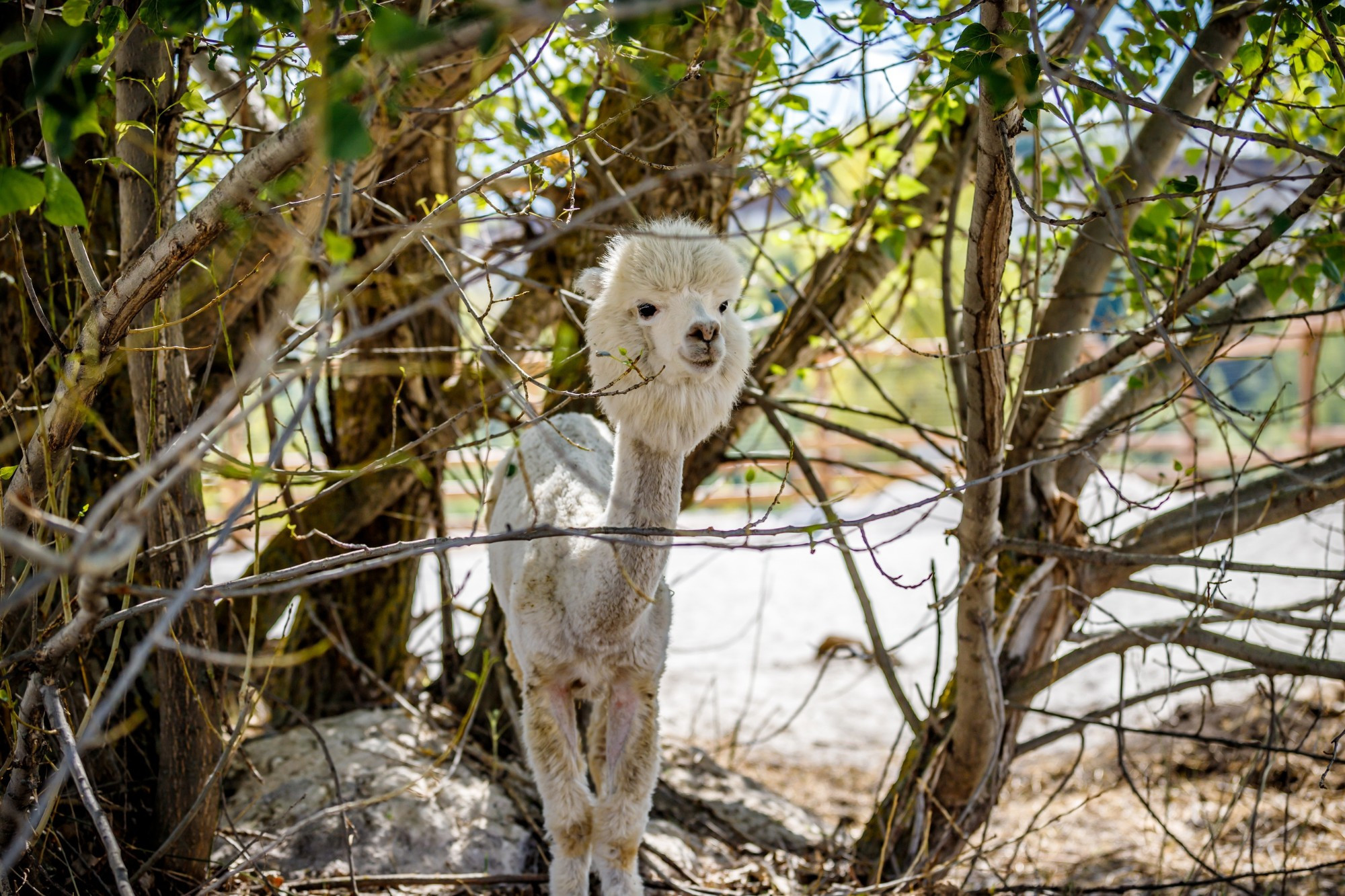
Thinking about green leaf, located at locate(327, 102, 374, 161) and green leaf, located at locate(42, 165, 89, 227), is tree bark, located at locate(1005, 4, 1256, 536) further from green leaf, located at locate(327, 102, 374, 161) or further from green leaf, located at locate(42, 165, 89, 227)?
green leaf, located at locate(42, 165, 89, 227)

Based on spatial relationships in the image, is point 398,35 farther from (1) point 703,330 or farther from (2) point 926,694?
(2) point 926,694

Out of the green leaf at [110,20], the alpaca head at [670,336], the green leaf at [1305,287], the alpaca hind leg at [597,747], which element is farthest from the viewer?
the alpaca hind leg at [597,747]

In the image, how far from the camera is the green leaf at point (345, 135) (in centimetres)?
137

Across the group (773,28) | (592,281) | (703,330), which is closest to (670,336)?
(703,330)

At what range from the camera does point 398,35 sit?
134 cm

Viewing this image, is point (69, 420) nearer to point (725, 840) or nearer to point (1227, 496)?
point (725, 840)

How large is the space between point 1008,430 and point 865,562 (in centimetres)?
773

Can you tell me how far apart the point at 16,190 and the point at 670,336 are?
170 cm

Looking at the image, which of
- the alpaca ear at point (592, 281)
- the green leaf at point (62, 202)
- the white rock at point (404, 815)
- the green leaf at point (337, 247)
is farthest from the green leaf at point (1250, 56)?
the white rock at point (404, 815)

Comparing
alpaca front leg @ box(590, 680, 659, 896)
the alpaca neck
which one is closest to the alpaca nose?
the alpaca neck

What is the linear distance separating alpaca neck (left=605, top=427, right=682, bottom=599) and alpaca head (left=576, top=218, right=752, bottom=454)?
4 centimetres

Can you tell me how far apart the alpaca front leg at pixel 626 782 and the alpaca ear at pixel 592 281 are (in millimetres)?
1239

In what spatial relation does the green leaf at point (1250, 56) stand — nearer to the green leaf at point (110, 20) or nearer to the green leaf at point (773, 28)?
the green leaf at point (773, 28)

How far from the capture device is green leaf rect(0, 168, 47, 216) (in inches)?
67.4
